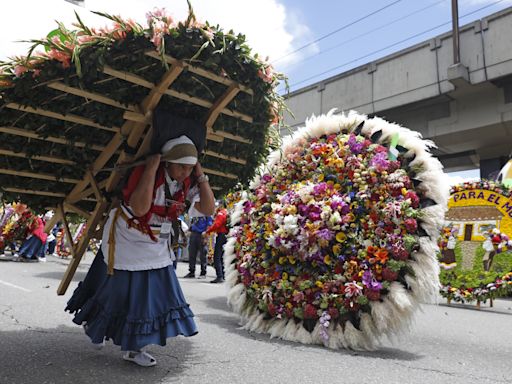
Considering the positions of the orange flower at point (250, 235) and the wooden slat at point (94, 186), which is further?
the orange flower at point (250, 235)

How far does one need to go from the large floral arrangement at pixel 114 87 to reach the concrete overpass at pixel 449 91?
33.2 feet

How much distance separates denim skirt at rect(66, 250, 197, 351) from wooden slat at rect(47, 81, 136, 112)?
3.52 feet

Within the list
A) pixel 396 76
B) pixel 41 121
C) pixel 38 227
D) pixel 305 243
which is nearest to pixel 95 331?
pixel 41 121

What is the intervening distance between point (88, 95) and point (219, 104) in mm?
806

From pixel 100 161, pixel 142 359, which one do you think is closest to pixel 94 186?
pixel 100 161

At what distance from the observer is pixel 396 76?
1566 cm

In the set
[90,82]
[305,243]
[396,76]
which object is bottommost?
[305,243]

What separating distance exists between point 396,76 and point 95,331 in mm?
14752

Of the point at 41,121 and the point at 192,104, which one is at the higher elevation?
the point at 192,104

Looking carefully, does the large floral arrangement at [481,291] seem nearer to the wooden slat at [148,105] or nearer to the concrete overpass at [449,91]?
the concrete overpass at [449,91]

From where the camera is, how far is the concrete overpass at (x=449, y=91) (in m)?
13.4

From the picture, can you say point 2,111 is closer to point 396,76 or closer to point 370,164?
point 370,164

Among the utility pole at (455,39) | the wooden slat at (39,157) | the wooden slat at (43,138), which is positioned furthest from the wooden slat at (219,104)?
the utility pole at (455,39)

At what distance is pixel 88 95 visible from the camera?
274cm
